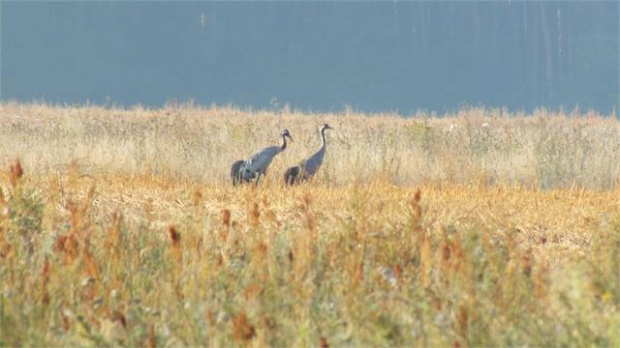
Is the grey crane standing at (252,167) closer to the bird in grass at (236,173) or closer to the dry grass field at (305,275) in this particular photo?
the bird in grass at (236,173)

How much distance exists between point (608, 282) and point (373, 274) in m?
1.19

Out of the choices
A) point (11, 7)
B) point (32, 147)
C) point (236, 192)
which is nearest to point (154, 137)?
point (32, 147)

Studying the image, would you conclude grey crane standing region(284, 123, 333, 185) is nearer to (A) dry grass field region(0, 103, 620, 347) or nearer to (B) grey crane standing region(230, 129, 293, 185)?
(B) grey crane standing region(230, 129, 293, 185)

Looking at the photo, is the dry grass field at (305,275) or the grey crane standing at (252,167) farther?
the grey crane standing at (252,167)

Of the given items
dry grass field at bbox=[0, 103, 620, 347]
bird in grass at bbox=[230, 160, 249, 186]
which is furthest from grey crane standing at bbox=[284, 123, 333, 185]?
dry grass field at bbox=[0, 103, 620, 347]

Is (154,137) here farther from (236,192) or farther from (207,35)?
(207,35)

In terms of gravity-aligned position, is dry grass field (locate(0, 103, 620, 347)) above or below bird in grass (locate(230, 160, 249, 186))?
below

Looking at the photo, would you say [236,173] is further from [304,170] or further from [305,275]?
[305,275]

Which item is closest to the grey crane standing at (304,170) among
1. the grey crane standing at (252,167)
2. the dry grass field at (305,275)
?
the grey crane standing at (252,167)

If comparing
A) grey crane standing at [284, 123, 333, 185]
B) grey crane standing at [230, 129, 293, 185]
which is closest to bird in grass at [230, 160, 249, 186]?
grey crane standing at [230, 129, 293, 185]

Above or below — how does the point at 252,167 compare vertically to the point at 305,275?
→ above

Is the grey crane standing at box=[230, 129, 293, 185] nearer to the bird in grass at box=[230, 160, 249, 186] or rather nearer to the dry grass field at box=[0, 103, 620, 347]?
the bird in grass at box=[230, 160, 249, 186]

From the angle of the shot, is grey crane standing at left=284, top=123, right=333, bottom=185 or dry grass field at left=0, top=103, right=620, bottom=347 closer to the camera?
dry grass field at left=0, top=103, right=620, bottom=347

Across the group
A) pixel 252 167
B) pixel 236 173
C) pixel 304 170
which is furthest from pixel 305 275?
pixel 236 173
